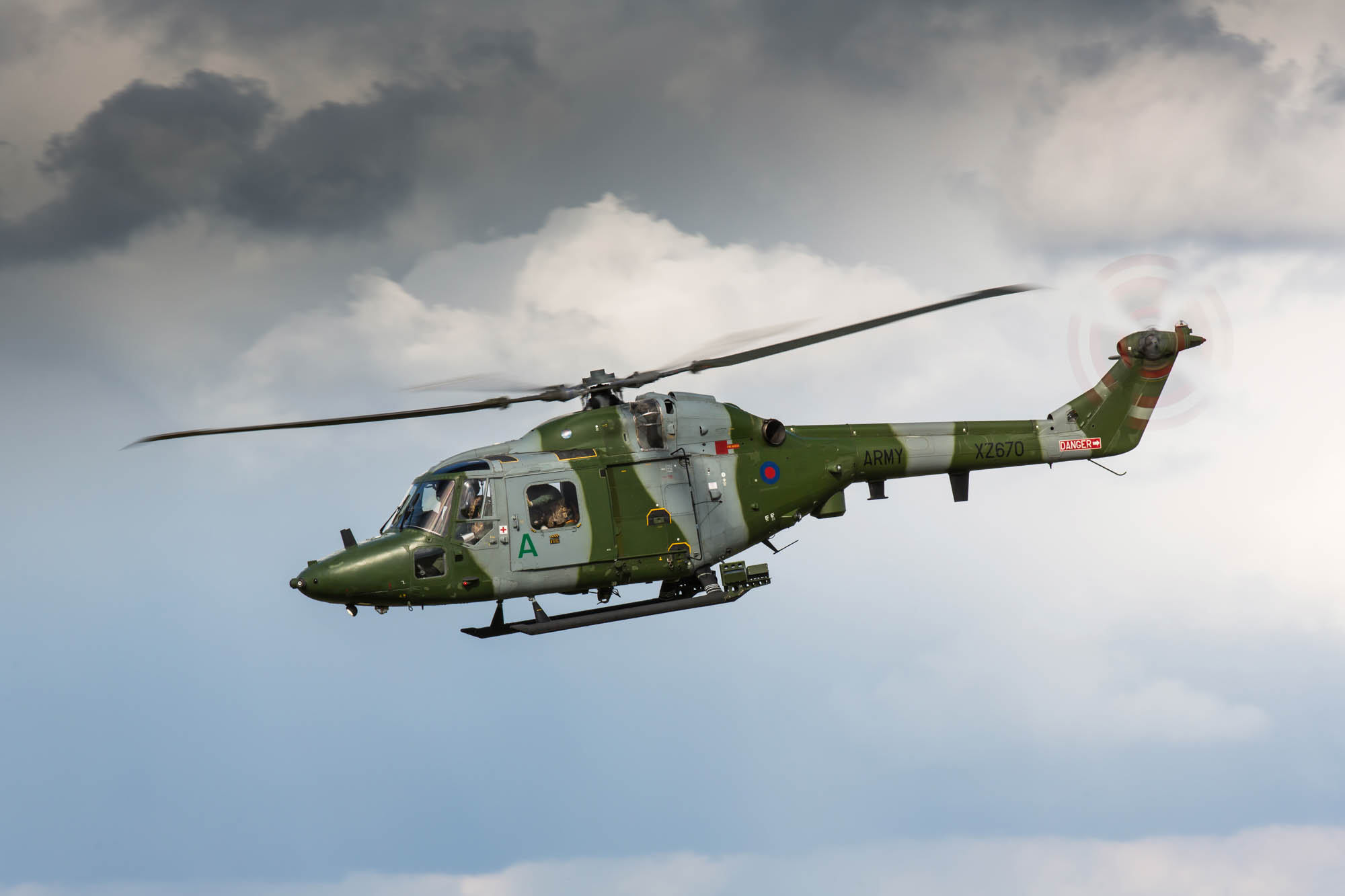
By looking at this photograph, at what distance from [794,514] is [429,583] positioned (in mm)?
8846

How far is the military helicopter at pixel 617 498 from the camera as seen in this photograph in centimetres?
2753

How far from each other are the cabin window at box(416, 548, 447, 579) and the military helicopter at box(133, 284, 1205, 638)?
0.09 ft

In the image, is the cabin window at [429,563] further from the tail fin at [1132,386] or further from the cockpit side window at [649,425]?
the tail fin at [1132,386]

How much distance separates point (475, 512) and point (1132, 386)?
18.9 m

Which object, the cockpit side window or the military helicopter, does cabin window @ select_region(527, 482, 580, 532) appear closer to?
the military helicopter

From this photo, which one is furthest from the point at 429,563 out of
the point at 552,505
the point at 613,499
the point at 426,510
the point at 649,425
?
the point at 649,425

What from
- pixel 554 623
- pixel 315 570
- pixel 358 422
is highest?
pixel 358 422

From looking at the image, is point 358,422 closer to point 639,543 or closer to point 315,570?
point 315,570

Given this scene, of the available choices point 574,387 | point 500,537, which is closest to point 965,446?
point 574,387

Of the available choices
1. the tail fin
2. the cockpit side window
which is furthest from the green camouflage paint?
the tail fin

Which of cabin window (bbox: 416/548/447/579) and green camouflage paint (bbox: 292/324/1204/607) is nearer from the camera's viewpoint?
cabin window (bbox: 416/548/447/579)

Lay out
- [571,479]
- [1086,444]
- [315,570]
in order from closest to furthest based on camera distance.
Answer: [315,570] → [571,479] → [1086,444]

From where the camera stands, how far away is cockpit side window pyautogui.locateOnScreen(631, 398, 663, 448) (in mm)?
29641

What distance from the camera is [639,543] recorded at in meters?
29.3
